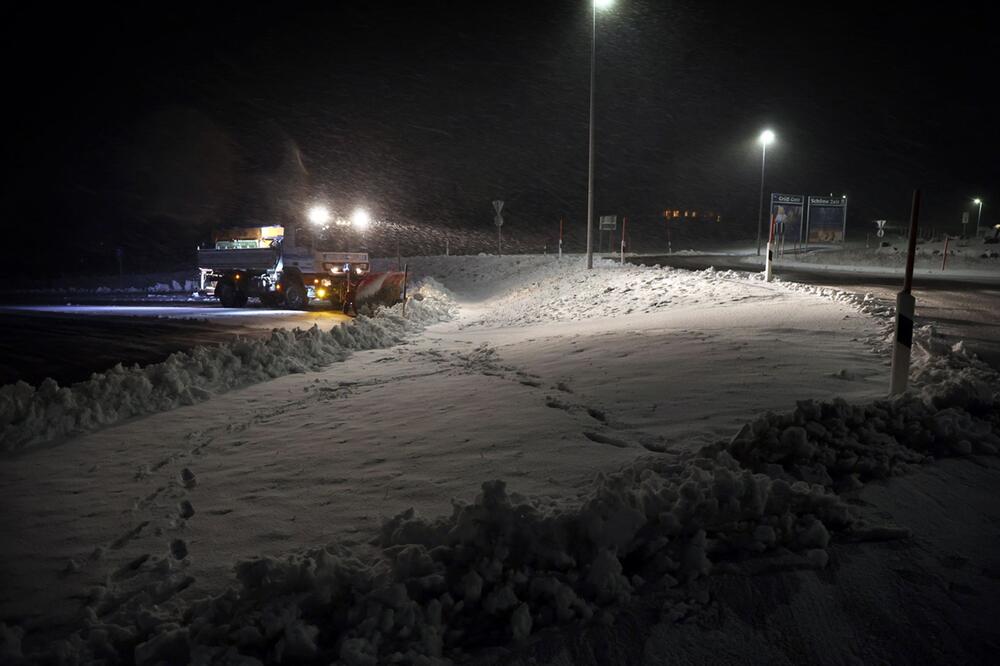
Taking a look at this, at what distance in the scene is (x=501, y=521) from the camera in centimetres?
307

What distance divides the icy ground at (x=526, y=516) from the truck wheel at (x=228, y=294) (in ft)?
50.1

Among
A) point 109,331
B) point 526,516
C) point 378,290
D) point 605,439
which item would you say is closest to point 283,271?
point 378,290

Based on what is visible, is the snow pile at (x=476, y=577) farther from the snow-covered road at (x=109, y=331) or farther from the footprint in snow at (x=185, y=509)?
the snow-covered road at (x=109, y=331)

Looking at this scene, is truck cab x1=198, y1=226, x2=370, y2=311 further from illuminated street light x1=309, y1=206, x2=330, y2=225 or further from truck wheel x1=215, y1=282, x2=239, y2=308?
illuminated street light x1=309, y1=206, x2=330, y2=225

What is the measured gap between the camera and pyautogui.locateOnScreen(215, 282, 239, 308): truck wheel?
2211 cm

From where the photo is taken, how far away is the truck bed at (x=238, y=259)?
832 inches

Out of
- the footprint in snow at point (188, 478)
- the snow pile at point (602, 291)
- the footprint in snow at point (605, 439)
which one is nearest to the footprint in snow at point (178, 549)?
the footprint in snow at point (188, 478)

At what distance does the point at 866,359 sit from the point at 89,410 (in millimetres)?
8502

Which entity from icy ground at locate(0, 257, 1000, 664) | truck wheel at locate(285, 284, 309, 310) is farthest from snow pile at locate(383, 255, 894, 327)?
truck wheel at locate(285, 284, 309, 310)

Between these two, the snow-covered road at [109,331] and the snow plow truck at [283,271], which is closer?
the snow-covered road at [109,331]

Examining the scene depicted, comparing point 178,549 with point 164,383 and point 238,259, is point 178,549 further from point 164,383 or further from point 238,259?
point 238,259

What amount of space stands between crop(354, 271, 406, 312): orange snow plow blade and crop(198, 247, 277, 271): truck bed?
16.1ft

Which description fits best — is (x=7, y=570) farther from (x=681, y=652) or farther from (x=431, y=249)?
(x=431, y=249)

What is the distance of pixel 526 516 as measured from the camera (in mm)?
3080
